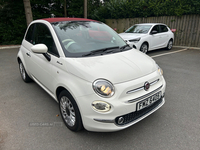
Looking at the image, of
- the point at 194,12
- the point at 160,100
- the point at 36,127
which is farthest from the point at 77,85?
the point at 194,12

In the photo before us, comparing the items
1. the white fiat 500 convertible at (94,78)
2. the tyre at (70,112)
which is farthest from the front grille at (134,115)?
the tyre at (70,112)

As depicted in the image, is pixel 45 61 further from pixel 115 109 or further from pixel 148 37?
pixel 148 37

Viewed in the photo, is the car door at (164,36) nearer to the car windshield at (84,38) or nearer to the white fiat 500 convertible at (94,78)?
the car windshield at (84,38)

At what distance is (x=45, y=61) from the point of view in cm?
286

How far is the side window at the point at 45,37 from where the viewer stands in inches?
107

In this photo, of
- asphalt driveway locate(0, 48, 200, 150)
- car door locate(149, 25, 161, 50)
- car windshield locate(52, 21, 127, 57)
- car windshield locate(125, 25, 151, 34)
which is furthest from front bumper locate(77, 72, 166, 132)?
car windshield locate(125, 25, 151, 34)

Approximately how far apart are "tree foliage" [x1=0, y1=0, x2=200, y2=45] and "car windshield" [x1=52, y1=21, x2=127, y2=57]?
8.97 m

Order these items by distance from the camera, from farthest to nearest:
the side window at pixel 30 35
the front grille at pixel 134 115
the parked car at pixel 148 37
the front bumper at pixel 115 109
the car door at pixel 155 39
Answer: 1. the car door at pixel 155 39
2. the parked car at pixel 148 37
3. the side window at pixel 30 35
4. the front grille at pixel 134 115
5. the front bumper at pixel 115 109

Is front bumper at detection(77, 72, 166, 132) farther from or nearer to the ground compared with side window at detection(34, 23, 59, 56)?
nearer to the ground

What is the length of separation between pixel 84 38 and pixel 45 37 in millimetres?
800

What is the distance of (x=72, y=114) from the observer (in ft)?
7.89

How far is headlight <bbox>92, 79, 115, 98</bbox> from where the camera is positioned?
201 cm

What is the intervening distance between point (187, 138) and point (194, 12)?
32.7 feet

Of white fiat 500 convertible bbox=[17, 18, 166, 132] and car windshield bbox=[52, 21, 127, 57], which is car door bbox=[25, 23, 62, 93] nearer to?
white fiat 500 convertible bbox=[17, 18, 166, 132]
